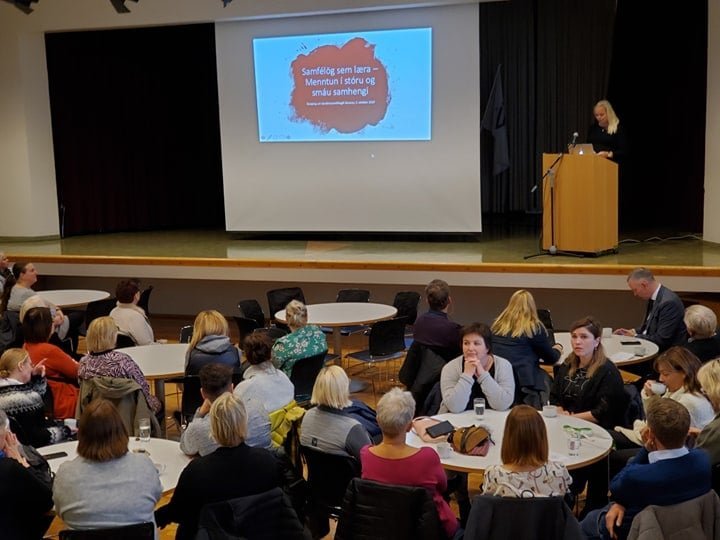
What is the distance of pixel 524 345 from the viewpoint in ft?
18.2

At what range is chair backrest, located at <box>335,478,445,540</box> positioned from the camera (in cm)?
349

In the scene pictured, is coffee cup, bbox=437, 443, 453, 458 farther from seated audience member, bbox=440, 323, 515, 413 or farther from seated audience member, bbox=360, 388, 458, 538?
seated audience member, bbox=440, 323, 515, 413

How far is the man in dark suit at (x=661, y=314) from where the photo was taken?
6543 millimetres

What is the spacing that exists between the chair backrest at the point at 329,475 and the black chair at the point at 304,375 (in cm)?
171

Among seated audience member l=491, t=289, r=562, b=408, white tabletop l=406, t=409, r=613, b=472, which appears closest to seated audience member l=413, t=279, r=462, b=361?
seated audience member l=491, t=289, r=562, b=408

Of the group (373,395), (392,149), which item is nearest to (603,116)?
(392,149)

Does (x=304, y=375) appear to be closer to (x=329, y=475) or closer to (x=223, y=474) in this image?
(x=329, y=475)

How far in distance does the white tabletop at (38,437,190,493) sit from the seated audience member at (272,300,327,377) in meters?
1.56

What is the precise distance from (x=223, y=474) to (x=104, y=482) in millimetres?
447

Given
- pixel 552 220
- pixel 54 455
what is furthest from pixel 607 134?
pixel 54 455

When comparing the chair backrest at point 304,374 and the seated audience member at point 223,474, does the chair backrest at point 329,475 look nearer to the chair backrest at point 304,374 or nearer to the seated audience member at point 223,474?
the seated audience member at point 223,474

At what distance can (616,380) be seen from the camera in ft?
16.2

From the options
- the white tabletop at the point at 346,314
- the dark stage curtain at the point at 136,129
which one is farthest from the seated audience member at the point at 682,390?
the dark stage curtain at the point at 136,129

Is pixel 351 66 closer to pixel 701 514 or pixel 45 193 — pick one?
pixel 45 193
